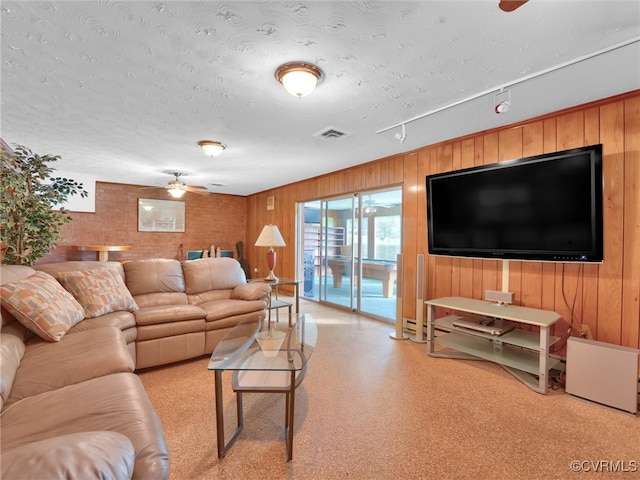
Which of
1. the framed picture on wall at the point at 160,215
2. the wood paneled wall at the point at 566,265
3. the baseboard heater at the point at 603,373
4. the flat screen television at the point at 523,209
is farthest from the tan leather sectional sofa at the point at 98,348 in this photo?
the framed picture on wall at the point at 160,215

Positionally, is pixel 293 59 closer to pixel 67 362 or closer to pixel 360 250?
pixel 67 362

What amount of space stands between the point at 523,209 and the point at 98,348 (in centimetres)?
342

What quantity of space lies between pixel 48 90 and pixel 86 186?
412 centimetres

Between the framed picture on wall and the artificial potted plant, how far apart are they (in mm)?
4042

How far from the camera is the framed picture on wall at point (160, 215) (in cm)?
666

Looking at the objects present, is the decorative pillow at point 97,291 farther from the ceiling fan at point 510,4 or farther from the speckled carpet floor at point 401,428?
the ceiling fan at point 510,4

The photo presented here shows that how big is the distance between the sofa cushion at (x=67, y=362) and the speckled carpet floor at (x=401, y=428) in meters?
0.56

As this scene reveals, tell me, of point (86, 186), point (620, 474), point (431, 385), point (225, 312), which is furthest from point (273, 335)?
point (86, 186)

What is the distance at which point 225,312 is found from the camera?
309 cm

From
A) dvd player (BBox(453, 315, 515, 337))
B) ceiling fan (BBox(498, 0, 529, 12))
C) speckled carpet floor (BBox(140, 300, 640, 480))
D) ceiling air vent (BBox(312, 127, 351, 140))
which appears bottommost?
speckled carpet floor (BBox(140, 300, 640, 480))

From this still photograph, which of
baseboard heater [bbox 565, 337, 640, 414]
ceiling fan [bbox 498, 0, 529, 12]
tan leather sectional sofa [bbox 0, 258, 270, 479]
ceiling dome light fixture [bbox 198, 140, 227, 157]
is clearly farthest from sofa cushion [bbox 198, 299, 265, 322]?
ceiling fan [bbox 498, 0, 529, 12]

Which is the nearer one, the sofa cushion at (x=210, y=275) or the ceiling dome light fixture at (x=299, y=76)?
the ceiling dome light fixture at (x=299, y=76)

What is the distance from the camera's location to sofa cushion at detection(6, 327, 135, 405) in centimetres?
152

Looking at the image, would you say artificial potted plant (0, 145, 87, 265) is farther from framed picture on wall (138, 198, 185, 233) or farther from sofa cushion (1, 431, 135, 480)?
framed picture on wall (138, 198, 185, 233)
